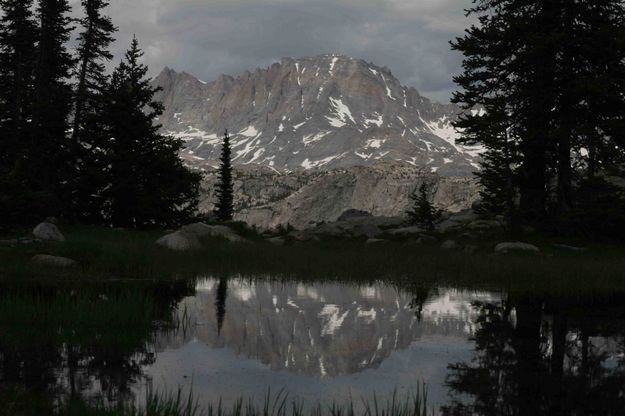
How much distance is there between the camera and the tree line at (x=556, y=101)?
23438 millimetres

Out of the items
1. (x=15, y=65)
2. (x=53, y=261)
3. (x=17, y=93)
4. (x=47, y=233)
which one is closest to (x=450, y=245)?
(x=53, y=261)

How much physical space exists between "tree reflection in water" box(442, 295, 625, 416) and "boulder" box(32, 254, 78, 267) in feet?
35.1

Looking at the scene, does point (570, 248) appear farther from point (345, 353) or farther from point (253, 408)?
point (253, 408)

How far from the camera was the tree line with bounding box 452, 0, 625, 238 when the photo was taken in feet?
76.9

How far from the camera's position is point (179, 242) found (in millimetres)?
21969

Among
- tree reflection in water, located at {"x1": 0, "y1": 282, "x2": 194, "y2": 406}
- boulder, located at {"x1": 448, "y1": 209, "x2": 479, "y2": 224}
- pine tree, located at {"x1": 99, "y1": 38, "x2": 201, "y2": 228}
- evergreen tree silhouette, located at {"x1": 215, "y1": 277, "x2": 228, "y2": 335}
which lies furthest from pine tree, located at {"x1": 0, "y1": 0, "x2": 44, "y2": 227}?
boulder, located at {"x1": 448, "y1": 209, "x2": 479, "y2": 224}

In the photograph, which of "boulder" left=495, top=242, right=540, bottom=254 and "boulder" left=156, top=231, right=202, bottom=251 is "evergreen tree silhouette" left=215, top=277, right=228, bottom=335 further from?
"boulder" left=495, top=242, right=540, bottom=254

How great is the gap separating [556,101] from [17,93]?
30.2 meters

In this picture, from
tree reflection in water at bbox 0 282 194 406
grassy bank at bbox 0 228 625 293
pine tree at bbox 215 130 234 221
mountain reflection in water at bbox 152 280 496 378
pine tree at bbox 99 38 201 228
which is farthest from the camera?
pine tree at bbox 215 130 234 221

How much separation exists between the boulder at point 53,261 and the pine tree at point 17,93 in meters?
7.27

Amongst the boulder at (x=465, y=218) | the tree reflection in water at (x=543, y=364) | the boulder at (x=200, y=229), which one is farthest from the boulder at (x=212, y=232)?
the tree reflection in water at (x=543, y=364)

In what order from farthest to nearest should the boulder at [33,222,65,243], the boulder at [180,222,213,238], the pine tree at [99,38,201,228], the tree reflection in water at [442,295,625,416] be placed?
the pine tree at [99,38,201,228], the boulder at [180,222,213,238], the boulder at [33,222,65,243], the tree reflection in water at [442,295,625,416]

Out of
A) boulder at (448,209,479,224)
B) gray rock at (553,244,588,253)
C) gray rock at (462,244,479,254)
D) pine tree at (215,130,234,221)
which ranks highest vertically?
pine tree at (215,130,234,221)

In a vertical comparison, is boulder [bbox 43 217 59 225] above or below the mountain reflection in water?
above
